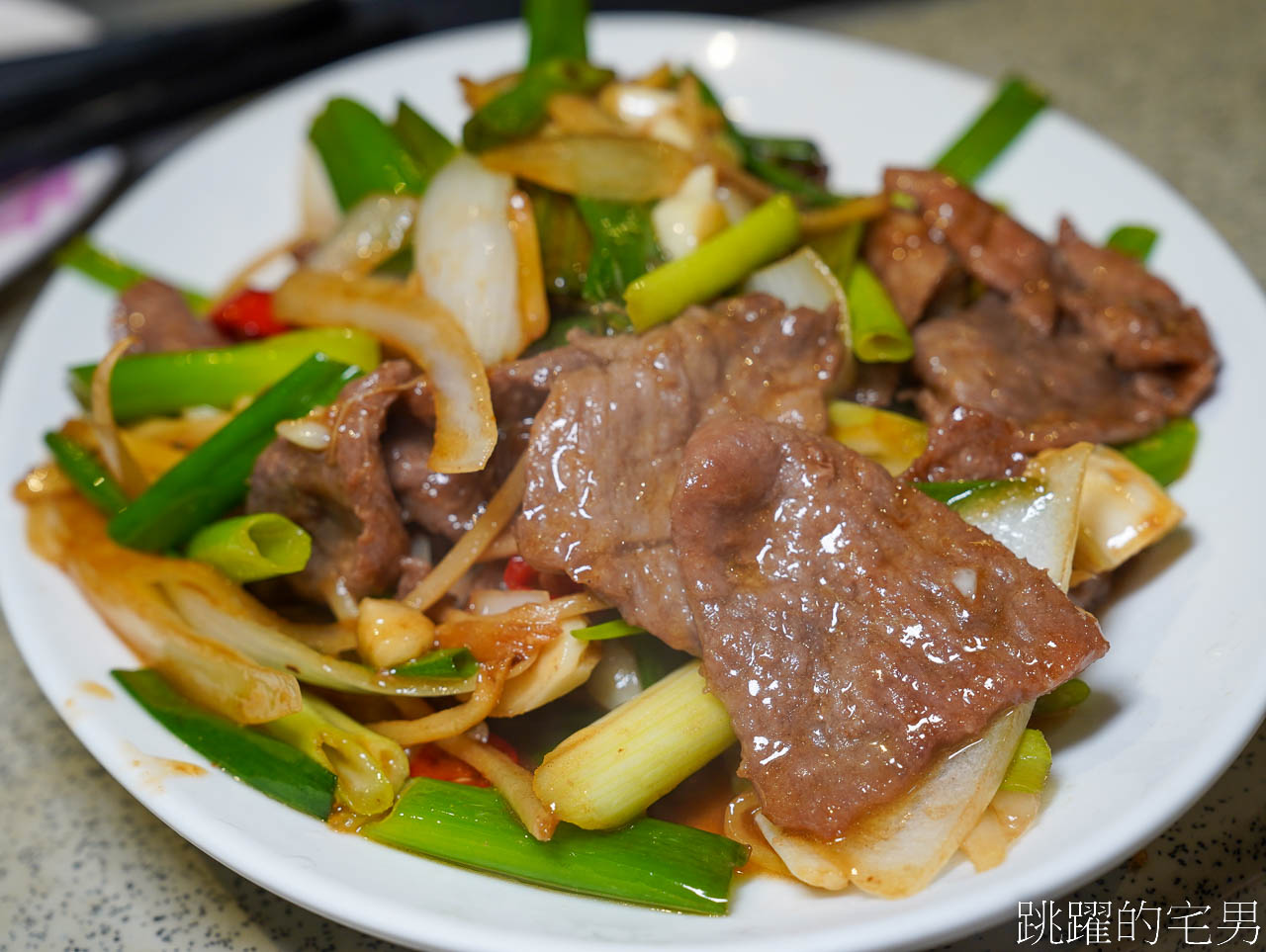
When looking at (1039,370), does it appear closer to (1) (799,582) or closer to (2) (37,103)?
(1) (799,582)

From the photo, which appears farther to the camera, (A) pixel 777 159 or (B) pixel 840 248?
(A) pixel 777 159

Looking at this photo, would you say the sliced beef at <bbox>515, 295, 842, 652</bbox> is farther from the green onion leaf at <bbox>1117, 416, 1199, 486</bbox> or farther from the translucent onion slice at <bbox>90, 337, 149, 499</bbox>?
the translucent onion slice at <bbox>90, 337, 149, 499</bbox>

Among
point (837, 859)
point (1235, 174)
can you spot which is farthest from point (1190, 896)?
point (1235, 174)

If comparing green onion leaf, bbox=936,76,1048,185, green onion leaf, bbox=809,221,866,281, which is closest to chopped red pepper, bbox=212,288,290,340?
green onion leaf, bbox=809,221,866,281

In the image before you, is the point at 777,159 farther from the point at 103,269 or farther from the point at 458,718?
the point at 103,269

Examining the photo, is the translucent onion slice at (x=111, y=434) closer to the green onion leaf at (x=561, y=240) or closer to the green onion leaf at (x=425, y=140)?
the green onion leaf at (x=425, y=140)

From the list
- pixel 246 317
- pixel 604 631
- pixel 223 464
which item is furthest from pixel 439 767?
pixel 246 317

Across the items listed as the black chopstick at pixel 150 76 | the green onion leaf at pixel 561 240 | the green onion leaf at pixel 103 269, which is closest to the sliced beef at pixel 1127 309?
the green onion leaf at pixel 561 240
